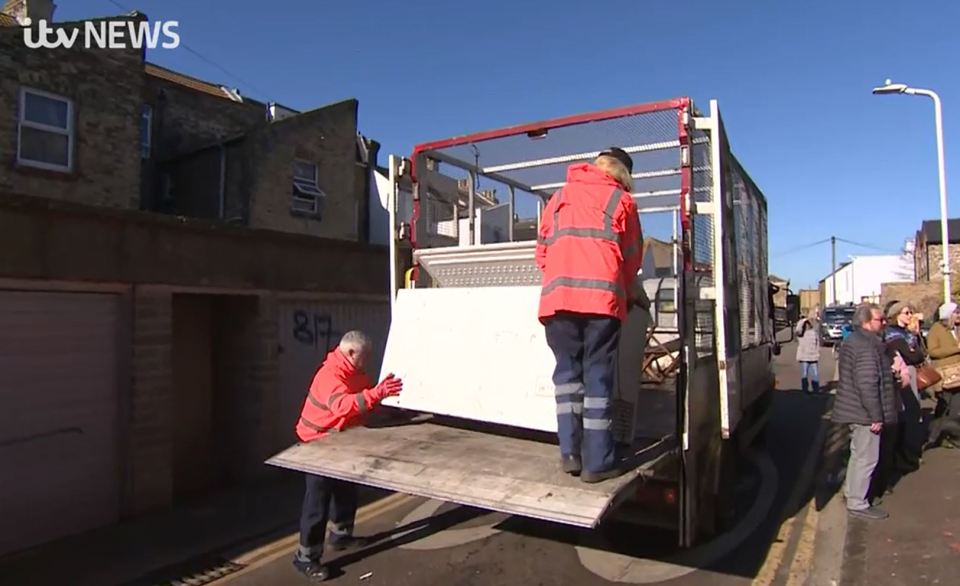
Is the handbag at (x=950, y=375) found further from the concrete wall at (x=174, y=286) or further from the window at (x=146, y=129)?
the window at (x=146, y=129)

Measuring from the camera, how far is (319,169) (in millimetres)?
16938

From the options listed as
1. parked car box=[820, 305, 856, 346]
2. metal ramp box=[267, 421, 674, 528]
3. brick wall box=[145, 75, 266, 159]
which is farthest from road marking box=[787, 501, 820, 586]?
parked car box=[820, 305, 856, 346]

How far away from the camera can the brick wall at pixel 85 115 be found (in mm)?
10695

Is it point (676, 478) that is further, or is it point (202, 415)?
point (202, 415)

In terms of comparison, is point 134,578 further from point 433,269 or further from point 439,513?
point 433,269

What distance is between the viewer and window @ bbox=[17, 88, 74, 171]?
1098 cm

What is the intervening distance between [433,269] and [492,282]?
582 mm

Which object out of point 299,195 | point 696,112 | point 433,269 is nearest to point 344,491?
point 433,269

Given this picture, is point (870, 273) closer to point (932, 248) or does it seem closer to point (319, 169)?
point (932, 248)

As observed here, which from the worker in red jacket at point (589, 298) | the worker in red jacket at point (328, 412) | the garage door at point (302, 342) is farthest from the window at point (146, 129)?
the worker in red jacket at point (589, 298)

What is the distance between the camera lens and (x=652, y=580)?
4.52 meters

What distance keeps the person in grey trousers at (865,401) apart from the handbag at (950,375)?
2.33 metres

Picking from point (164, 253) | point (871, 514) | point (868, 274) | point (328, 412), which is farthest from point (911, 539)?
point (868, 274)

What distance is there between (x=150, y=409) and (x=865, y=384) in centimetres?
634
